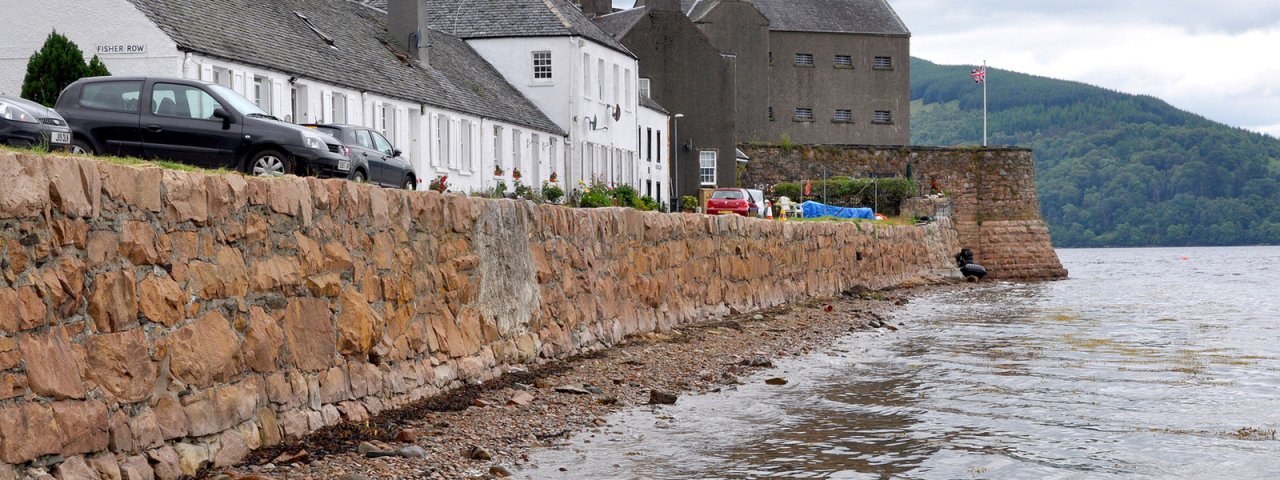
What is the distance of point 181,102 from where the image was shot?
57.2ft

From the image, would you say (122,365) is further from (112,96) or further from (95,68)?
(95,68)

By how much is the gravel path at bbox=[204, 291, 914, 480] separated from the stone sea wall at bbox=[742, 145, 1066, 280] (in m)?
47.1

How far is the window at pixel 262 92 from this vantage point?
29562 mm

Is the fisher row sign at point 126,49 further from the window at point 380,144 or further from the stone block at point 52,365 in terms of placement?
the stone block at point 52,365

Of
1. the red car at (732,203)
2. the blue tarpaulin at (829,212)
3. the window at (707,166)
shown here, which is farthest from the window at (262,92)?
the window at (707,166)

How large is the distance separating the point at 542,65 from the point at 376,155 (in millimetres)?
26058

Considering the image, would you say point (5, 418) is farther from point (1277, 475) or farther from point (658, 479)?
point (1277, 475)

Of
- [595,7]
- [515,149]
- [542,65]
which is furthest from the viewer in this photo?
[595,7]

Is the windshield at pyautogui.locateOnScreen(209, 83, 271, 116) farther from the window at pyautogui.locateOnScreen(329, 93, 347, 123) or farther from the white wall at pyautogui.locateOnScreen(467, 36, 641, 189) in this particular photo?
the white wall at pyautogui.locateOnScreen(467, 36, 641, 189)

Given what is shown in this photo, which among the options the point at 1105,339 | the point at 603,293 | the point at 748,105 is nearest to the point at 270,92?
the point at 603,293

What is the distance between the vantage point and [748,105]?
236ft

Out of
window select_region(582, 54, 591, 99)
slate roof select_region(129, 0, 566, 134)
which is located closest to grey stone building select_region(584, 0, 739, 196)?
window select_region(582, 54, 591, 99)

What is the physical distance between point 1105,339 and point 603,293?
449 inches

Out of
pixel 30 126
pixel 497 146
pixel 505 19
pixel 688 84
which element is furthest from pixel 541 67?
pixel 30 126
